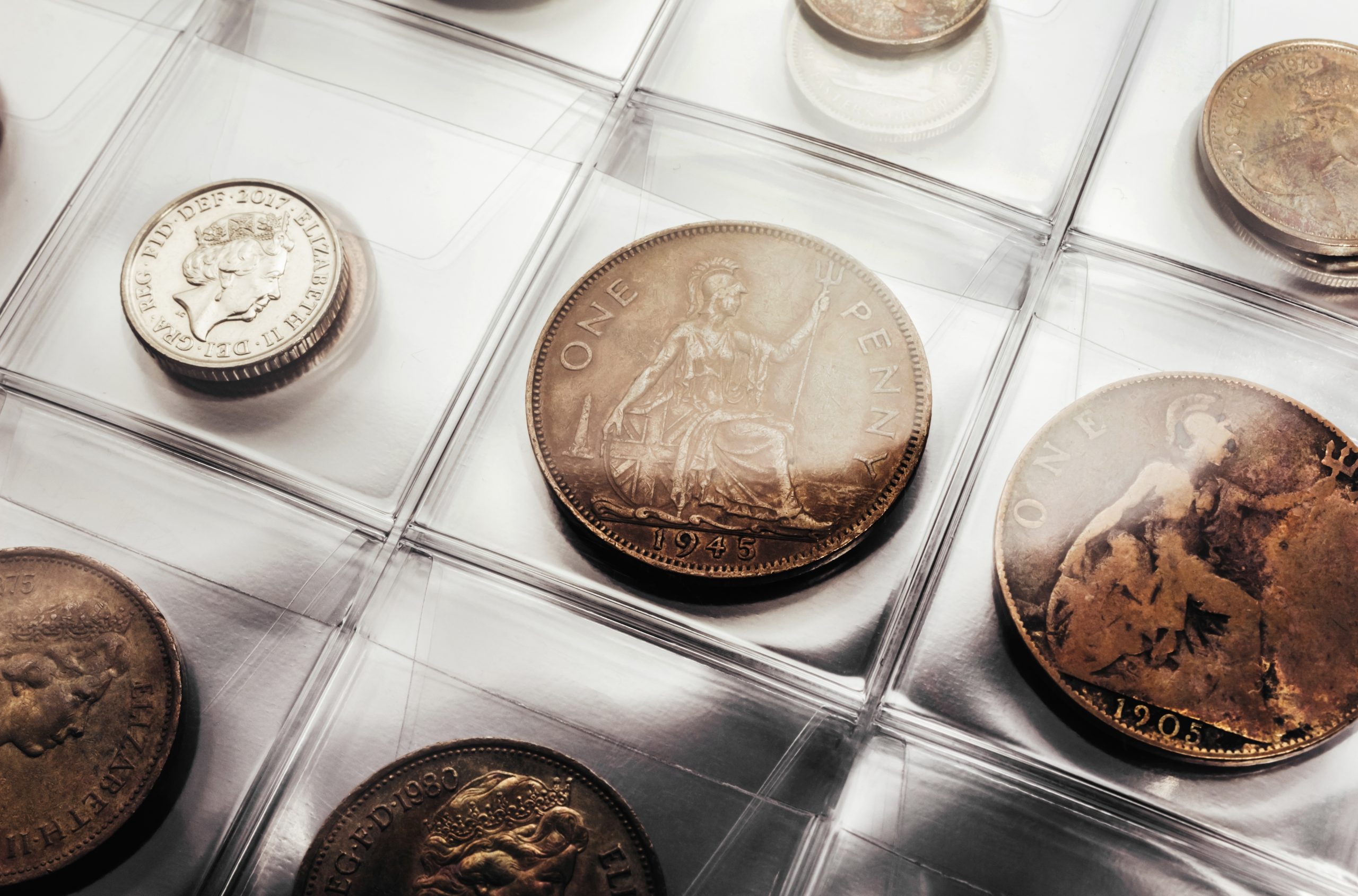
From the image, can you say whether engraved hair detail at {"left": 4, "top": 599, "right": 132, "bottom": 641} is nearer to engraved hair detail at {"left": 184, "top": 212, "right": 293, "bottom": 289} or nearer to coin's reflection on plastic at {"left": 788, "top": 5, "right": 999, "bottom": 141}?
engraved hair detail at {"left": 184, "top": 212, "right": 293, "bottom": 289}

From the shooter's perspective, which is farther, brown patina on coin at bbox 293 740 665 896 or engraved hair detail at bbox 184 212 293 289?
engraved hair detail at bbox 184 212 293 289

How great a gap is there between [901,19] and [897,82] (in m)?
0.15

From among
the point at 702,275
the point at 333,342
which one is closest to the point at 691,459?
the point at 702,275

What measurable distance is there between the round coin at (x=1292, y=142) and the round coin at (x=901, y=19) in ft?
2.22

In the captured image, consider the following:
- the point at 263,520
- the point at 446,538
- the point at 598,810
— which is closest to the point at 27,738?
the point at 263,520

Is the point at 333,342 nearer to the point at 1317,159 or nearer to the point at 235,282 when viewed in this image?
the point at 235,282

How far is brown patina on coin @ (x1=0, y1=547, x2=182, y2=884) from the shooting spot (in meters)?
1.83

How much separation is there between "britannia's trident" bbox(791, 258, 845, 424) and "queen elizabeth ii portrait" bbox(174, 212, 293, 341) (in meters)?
1.24

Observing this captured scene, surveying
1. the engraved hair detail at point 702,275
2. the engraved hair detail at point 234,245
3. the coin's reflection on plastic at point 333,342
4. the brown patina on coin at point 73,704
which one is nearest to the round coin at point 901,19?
the engraved hair detail at point 702,275

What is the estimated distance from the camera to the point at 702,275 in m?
2.14

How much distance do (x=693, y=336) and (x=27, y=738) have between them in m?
1.61

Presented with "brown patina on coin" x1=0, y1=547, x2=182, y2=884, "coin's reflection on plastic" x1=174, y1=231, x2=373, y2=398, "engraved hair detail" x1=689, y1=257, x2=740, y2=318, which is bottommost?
"brown patina on coin" x1=0, y1=547, x2=182, y2=884

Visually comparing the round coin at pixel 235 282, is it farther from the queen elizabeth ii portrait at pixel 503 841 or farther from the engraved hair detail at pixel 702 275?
the queen elizabeth ii portrait at pixel 503 841

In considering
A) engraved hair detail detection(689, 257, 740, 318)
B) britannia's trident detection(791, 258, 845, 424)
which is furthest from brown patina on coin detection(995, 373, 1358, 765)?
engraved hair detail detection(689, 257, 740, 318)
